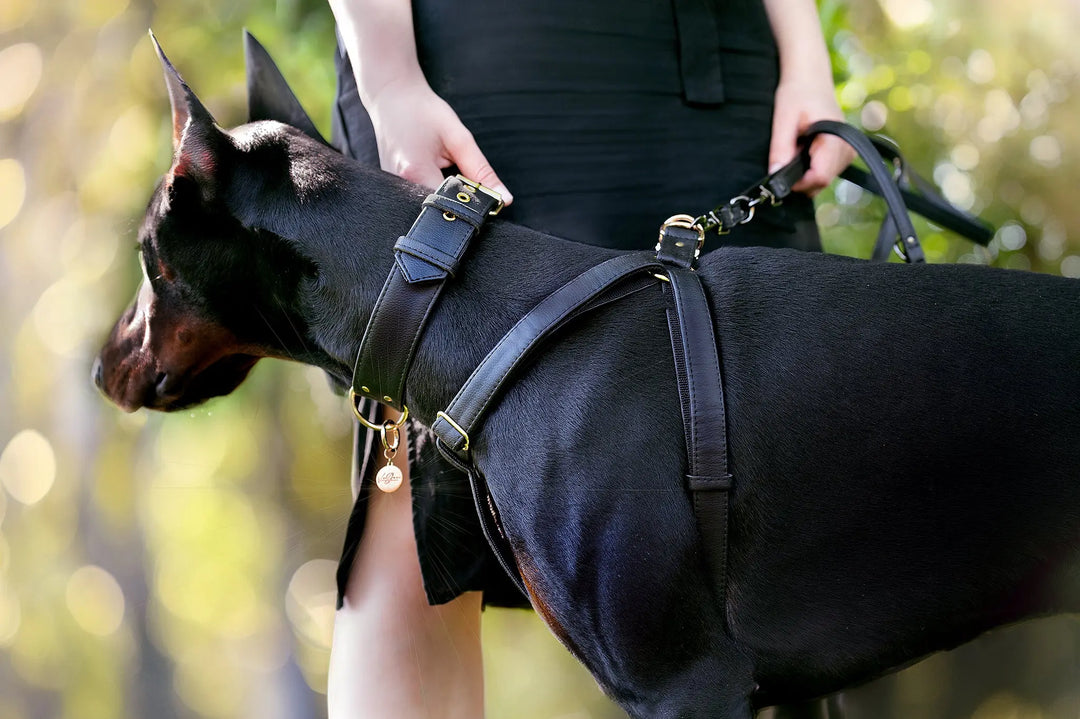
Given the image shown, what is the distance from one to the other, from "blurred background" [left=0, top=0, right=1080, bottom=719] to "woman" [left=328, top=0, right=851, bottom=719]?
1624 mm

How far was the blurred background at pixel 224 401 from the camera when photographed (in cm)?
375

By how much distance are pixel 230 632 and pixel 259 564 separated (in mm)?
384

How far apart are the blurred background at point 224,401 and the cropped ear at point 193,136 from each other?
1.89 m

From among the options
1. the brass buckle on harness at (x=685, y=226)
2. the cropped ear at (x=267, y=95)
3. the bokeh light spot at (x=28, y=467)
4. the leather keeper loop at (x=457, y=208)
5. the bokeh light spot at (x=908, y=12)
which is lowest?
the bokeh light spot at (x=28, y=467)

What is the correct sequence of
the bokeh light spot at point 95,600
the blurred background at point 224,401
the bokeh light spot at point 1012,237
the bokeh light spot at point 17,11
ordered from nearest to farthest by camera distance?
1. the blurred background at point 224,401
2. the bokeh light spot at point 1012,237
3. the bokeh light spot at point 17,11
4. the bokeh light spot at point 95,600

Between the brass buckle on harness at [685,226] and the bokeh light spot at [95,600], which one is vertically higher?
the brass buckle on harness at [685,226]

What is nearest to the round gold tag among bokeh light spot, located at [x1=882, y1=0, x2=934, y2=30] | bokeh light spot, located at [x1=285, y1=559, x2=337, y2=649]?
bokeh light spot, located at [x1=285, y1=559, x2=337, y2=649]

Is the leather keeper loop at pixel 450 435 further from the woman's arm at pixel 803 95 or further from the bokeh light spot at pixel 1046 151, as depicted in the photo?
the bokeh light spot at pixel 1046 151

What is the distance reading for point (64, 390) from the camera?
4.31 metres

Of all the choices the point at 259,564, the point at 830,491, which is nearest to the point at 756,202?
the point at 830,491

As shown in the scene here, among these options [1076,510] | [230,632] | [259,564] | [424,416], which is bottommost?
[230,632]

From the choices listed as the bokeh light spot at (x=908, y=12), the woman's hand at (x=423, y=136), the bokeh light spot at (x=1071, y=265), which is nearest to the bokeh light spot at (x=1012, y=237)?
the bokeh light spot at (x=1071, y=265)

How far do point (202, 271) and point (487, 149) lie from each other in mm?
564

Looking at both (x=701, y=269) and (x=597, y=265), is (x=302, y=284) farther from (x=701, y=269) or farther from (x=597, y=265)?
(x=701, y=269)
